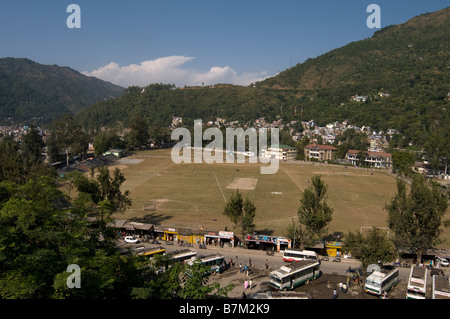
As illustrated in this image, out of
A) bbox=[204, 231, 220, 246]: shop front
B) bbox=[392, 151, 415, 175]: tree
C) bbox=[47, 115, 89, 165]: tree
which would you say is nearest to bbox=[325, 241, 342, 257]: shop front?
bbox=[204, 231, 220, 246]: shop front

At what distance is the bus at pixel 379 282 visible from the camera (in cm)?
1567

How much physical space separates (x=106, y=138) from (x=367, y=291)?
7623cm

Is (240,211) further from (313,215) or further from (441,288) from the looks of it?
(441,288)

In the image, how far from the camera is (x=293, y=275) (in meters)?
16.4

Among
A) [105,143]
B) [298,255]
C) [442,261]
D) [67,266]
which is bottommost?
[442,261]

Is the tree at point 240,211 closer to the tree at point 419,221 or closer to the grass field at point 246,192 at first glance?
the grass field at point 246,192

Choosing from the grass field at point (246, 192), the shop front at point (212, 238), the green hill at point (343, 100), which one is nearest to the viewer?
the shop front at point (212, 238)

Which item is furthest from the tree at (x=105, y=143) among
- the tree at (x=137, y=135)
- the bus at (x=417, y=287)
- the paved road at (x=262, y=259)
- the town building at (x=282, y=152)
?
the bus at (x=417, y=287)

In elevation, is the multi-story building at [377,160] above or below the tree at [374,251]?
above

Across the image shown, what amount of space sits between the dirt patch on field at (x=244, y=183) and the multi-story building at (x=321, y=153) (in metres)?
34.4

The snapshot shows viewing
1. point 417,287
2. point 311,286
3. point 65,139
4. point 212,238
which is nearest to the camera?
point 417,287

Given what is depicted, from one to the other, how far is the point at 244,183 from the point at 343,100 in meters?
122

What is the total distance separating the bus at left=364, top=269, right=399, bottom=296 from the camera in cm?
1567

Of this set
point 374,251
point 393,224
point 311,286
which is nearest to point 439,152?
point 393,224
